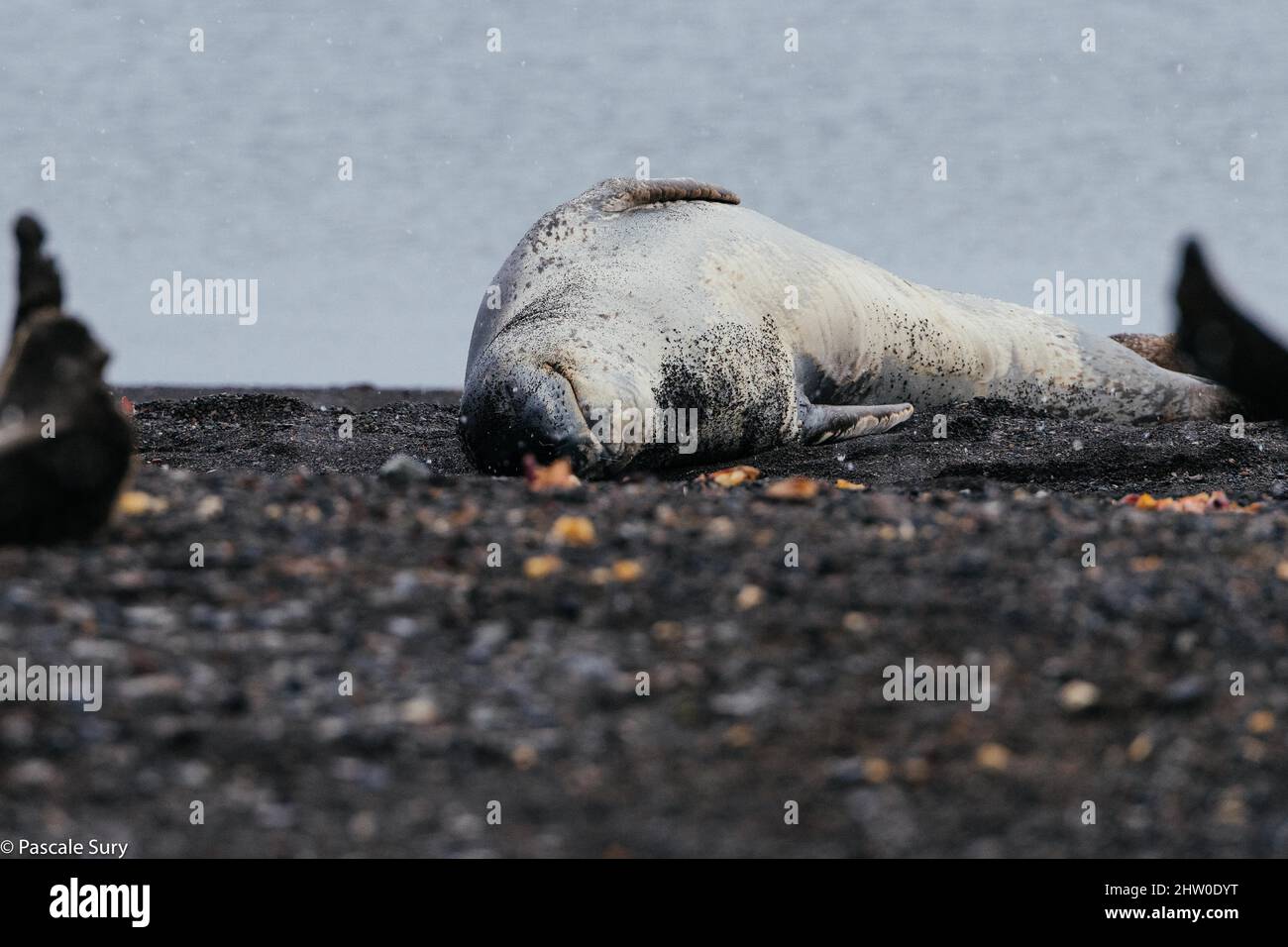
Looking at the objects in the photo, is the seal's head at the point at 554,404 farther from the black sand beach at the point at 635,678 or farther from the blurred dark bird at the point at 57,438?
the blurred dark bird at the point at 57,438

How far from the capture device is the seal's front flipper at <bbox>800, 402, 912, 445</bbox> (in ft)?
A: 26.5

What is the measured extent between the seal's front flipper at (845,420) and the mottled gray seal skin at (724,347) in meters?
0.01

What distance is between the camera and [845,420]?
8289 mm

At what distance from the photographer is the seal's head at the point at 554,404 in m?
6.45

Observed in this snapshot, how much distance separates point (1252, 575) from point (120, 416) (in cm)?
286

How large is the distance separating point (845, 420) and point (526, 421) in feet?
7.86

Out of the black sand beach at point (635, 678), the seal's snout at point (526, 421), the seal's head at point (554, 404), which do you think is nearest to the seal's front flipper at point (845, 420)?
the seal's head at point (554, 404)

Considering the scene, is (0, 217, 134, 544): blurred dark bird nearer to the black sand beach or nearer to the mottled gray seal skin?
the black sand beach

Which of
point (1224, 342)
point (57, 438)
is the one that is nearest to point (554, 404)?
point (57, 438)

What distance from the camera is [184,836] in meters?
2.64

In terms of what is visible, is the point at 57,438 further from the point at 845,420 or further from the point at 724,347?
the point at 845,420

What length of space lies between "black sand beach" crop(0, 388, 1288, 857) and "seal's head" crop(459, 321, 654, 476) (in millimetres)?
2068

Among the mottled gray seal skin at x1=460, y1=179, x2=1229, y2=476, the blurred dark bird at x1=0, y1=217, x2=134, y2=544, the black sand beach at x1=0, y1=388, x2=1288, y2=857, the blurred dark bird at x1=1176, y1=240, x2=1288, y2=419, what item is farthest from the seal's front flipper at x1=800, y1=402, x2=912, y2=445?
the blurred dark bird at x1=0, y1=217, x2=134, y2=544
